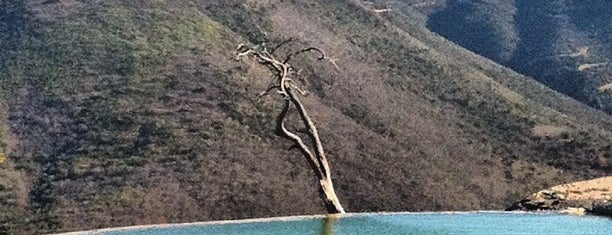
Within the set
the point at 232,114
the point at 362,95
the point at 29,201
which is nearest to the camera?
the point at 29,201

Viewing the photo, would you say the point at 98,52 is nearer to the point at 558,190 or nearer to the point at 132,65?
the point at 132,65

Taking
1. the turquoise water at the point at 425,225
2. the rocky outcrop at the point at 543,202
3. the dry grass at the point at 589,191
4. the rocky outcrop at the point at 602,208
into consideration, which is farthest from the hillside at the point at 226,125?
the rocky outcrop at the point at 602,208

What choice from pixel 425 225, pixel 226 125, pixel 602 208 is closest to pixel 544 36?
pixel 226 125

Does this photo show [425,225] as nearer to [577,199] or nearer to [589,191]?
[577,199]

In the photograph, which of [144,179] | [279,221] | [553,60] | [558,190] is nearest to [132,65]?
[144,179]

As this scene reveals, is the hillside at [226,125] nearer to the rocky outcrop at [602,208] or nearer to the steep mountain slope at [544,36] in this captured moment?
the rocky outcrop at [602,208]

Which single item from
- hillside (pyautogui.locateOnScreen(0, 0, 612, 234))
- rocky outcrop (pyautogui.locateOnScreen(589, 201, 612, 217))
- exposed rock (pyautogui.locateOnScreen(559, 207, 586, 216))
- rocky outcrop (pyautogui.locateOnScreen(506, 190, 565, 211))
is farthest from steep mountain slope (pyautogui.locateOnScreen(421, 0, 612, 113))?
rocky outcrop (pyautogui.locateOnScreen(589, 201, 612, 217))
